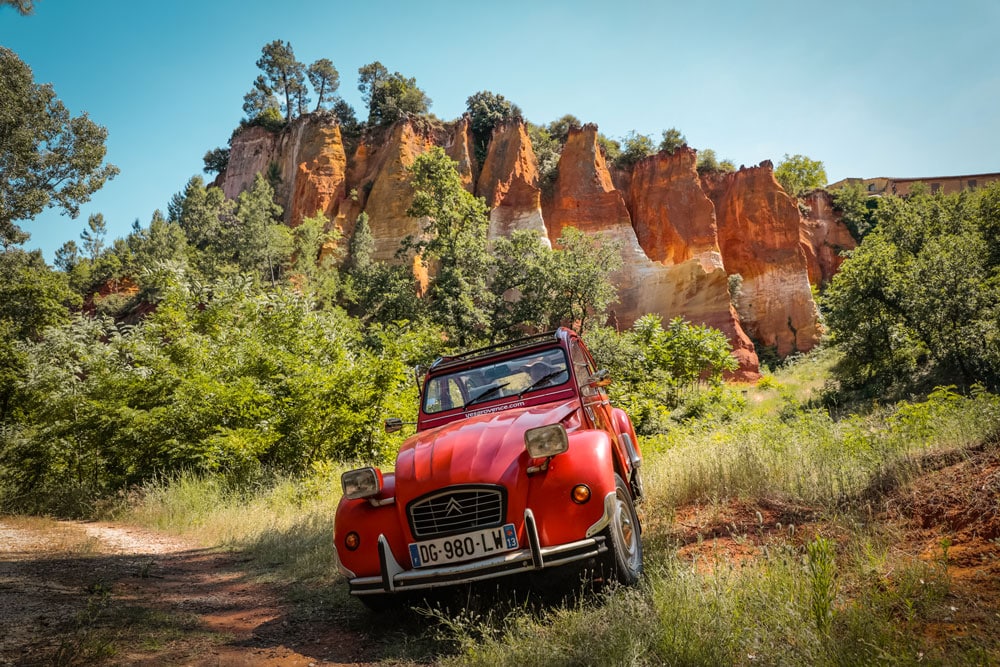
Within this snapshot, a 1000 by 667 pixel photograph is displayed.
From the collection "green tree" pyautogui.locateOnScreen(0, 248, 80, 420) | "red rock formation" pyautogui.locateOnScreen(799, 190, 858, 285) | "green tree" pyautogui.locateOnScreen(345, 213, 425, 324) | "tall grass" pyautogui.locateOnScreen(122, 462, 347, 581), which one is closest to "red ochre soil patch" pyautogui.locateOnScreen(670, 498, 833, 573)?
"tall grass" pyautogui.locateOnScreen(122, 462, 347, 581)

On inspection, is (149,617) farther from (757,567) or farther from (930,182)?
(930,182)

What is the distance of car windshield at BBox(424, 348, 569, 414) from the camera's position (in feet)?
18.8

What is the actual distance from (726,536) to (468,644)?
278 cm

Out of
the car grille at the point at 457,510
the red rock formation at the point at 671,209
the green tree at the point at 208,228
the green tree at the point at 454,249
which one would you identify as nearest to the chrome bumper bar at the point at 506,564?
the car grille at the point at 457,510

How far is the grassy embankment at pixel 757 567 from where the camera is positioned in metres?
2.90

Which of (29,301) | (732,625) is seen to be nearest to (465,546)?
(732,625)

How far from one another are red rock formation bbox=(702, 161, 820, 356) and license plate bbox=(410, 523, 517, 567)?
4858cm

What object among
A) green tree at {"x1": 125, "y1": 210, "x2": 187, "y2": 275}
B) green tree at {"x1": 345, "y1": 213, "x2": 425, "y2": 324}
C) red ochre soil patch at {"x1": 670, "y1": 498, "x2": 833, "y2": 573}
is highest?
green tree at {"x1": 125, "y1": 210, "x2": 187, "y2": 275}

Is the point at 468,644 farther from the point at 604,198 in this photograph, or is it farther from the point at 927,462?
the point at 604,198

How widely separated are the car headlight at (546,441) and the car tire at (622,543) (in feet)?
1.83

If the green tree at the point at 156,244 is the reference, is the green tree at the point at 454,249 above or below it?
below

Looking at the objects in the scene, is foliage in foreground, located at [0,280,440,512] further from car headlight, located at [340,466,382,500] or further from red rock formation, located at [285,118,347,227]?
red rock formation, located at [285,118,347,227]

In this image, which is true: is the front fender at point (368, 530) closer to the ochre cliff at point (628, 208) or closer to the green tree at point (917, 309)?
the green tree at point (917, 309)

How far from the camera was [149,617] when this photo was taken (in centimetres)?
430
